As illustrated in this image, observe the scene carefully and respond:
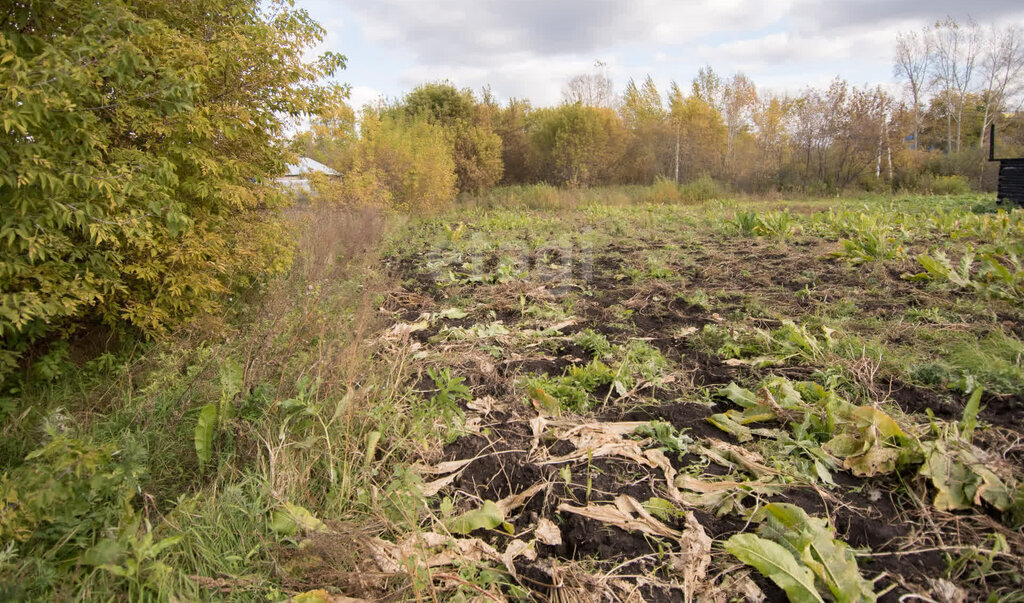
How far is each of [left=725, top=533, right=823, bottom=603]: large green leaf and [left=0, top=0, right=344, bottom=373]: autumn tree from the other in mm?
3285

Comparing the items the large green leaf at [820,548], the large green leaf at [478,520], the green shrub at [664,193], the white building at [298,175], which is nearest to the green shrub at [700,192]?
the green shrub at [664,193]

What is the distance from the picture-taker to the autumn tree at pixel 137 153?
2.59m

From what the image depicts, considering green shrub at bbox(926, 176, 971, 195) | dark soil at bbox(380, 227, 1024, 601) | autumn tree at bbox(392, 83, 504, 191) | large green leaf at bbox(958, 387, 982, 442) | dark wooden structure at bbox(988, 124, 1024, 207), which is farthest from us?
autumn tree at bbox(392, 83, 504, 191)

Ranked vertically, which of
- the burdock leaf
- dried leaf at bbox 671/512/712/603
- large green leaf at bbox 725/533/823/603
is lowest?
dried leaf at bbox 671/512/712/603

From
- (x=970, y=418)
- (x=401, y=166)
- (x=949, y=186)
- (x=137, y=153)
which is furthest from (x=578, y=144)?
(x=970, y=418)

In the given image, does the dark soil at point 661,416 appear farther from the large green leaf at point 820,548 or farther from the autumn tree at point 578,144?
the autumn tree at point 578,144

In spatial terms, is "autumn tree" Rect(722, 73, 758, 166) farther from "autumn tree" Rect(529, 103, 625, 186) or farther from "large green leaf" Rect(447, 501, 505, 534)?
"large green leaf" Rect(447, 501, 505, 534)

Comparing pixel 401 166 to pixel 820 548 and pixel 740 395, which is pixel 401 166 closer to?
pixel 740 395

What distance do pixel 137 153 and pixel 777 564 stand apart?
3.85 m

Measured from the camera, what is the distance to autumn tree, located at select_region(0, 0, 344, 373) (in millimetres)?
2594

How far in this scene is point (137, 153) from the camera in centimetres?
319

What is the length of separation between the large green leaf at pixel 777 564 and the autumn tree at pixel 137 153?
10.8 feet

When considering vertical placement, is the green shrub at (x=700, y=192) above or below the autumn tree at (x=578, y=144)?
below

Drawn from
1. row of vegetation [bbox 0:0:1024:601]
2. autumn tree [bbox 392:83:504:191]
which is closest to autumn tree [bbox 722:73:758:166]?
autumn tree [bbox 392:83:504:191]
